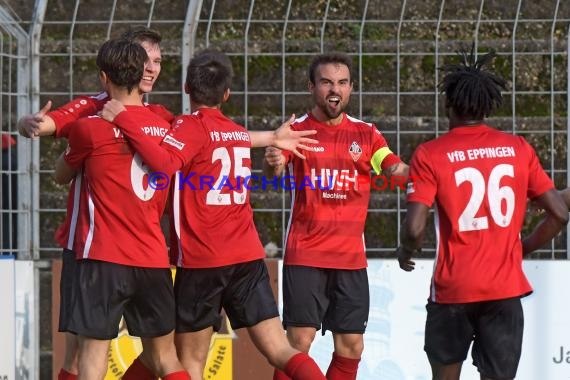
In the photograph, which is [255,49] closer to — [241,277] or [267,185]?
[267,185]

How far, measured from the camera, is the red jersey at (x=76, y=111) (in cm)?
654

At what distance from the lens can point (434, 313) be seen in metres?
6.24

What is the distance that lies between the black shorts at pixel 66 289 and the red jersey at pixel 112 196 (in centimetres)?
24

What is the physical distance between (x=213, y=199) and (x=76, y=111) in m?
0.83

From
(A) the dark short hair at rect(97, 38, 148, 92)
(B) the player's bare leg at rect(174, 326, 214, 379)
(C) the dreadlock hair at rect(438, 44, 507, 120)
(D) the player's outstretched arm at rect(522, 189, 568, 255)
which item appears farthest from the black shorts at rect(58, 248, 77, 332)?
(D) the player's outstretched arm at rect(522, 189, 568, 255)

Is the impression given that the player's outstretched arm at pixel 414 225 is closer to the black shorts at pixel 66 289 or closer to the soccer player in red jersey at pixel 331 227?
the soccer player in red jersey at pixel 331 227

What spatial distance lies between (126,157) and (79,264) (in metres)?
0.56

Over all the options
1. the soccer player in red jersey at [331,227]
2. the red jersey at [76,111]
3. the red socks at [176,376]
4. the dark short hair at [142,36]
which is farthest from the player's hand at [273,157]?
the red socks at [176,376]

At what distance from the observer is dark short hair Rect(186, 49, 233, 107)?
268 inches

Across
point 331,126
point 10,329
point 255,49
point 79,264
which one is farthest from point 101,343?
point 255,49

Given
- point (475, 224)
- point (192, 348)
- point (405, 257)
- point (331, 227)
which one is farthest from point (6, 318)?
point (475, 224)

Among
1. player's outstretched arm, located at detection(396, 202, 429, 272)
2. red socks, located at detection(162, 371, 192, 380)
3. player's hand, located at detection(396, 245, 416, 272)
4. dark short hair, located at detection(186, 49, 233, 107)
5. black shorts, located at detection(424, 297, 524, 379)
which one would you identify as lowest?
red socks, located at detection(162, 371, 192, 380)

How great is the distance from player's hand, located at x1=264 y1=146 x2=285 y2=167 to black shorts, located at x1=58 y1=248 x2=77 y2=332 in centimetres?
125

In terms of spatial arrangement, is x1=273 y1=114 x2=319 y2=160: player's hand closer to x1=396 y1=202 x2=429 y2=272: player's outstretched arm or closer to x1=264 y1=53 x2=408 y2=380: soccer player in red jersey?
x1=264 y1=53 x2=408 y2=380: soccer player in red jersey
